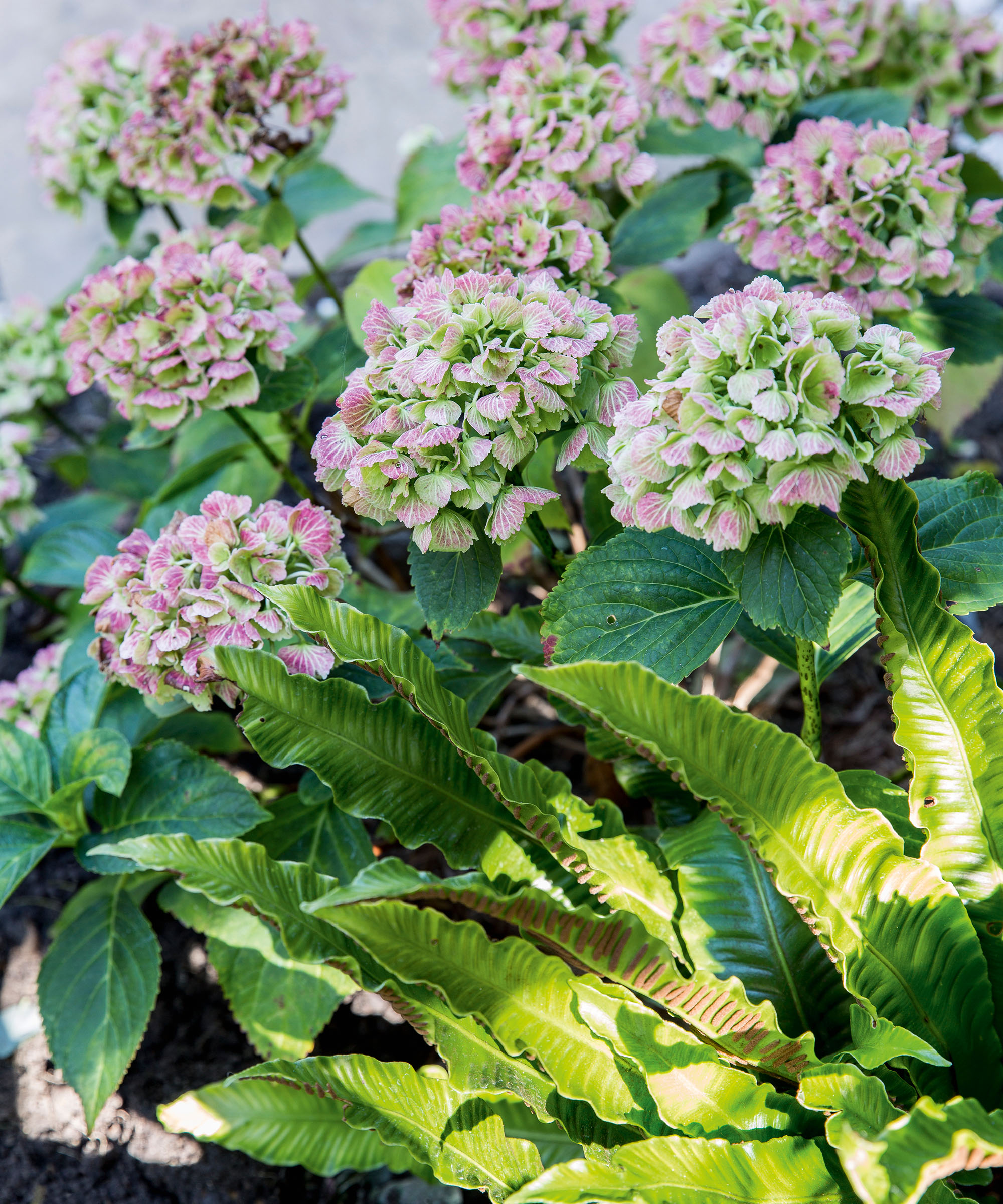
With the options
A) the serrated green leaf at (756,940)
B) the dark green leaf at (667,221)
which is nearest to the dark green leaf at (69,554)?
the dark green leaf at (667,221)

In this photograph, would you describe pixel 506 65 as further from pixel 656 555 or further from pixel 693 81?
pixel 656 555

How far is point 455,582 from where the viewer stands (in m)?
0.98

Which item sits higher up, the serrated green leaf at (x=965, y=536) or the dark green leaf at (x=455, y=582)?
the dark green leaf at (x=455, y=582)

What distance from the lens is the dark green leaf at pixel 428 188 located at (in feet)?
5.58

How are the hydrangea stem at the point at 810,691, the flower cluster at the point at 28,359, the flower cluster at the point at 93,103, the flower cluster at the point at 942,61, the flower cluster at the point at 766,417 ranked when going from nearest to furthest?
the flower cluster at the point at 766,417 → the hydrangea stem at the point at 810,691 → the flower cluster at the point at 93,103 → the flower cluster at the point at 942,61 → the flower cluster at the point at 28,359

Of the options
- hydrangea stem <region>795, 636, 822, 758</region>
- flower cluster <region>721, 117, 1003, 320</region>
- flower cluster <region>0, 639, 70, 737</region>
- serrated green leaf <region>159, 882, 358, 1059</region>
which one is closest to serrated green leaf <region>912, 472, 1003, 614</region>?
hydrangea stem <region>795, 636, 822, 758</region>

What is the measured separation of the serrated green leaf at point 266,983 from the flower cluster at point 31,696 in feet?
1.44

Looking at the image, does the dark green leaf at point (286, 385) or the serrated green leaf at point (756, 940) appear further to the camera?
the dark green leaf at point (286, 385)

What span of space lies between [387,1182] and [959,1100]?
84 cm

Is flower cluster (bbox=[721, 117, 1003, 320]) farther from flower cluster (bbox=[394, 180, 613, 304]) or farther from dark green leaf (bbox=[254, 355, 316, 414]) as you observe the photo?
dark green leaf (bbox=[254, 355, 316, 414])

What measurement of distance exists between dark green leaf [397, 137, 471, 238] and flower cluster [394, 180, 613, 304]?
1.80 feet

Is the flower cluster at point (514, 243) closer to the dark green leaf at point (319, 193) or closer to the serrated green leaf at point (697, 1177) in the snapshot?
the dark green leaf at point (319, 193)

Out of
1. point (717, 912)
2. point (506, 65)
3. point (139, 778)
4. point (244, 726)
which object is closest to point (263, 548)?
point (244, 726)

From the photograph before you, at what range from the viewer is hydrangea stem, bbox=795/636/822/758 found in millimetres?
1005
